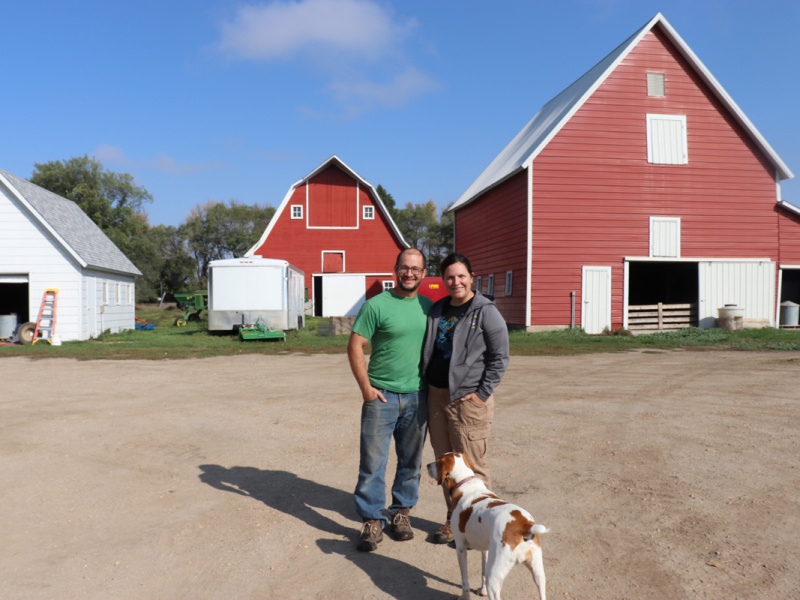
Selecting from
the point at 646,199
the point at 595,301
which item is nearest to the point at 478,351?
the point at 595,301

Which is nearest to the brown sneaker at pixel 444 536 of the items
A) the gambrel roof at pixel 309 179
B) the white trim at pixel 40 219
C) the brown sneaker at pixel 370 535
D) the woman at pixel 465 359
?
the woman at pixel 465 359

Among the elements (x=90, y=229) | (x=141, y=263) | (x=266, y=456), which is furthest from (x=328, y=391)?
(x=141, y=263)

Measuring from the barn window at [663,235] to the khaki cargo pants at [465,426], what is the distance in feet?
66.2

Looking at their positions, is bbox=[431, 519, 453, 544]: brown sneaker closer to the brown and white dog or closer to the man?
the man

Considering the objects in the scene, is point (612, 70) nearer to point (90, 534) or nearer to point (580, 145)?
point (580, 145)

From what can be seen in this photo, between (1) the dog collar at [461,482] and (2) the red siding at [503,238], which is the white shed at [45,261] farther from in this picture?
(1) the dog collar at [461,482]

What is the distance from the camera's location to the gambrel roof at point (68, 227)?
20891mm

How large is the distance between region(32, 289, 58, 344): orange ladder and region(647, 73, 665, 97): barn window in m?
20.8

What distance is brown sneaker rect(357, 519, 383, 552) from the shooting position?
4383 mm

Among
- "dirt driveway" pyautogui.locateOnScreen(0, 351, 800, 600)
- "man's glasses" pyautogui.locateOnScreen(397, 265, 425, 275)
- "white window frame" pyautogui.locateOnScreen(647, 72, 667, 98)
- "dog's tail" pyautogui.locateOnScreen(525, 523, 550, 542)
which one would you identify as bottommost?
"dirt driveway" pyautogui.locateOnScreen(0, 351, 800, 600)

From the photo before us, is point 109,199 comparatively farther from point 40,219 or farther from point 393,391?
point 393,391

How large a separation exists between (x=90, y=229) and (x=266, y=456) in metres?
24.6

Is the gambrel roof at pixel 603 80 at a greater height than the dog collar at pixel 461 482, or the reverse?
the gambrel roof at pixel 603 80

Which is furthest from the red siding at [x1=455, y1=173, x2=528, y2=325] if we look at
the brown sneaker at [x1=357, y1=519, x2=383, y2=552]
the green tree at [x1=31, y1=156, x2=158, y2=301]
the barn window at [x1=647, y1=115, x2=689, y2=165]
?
the green tree at [x1=31, y1=156, x2=158, y2=301]
